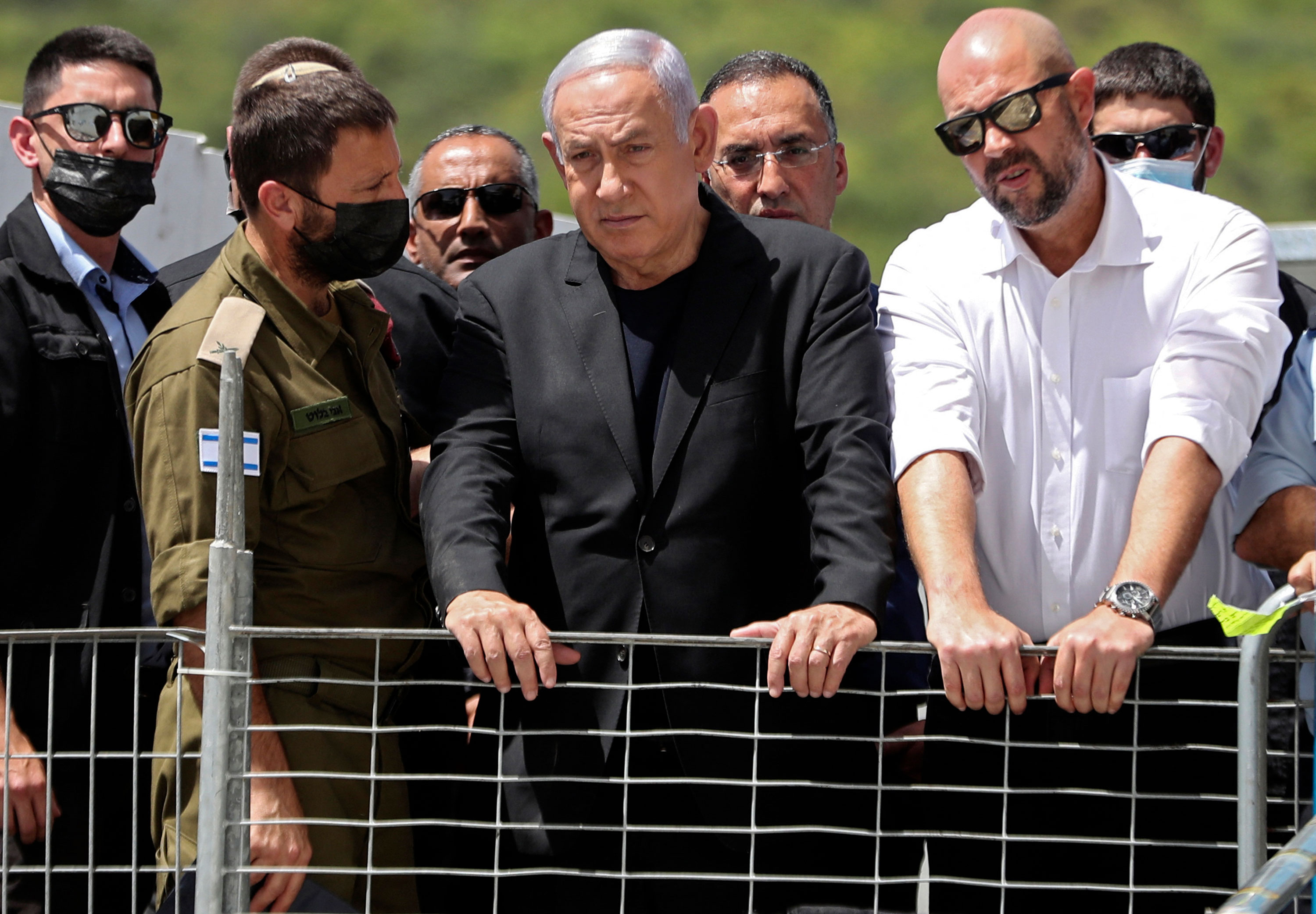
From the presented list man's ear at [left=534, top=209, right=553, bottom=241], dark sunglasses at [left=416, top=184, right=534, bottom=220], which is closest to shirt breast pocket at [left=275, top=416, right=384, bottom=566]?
dark sunglasses at [left=416, top=184, right=534, bottom=220]

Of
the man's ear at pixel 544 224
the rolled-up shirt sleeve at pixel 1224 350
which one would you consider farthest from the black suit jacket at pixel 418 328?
the rolled-up shirt sleeve at pixel 1224 350

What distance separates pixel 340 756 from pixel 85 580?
781 millimetres

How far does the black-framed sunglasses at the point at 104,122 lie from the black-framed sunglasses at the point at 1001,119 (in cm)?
191

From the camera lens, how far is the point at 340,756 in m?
2.73

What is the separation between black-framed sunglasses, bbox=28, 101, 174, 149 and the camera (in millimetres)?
3457

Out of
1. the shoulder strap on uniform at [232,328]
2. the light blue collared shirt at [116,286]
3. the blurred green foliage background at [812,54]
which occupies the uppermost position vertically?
the blurred green foliage background at [812,54]

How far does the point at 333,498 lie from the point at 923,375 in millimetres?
1129

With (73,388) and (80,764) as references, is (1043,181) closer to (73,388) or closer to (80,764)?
(73,388)

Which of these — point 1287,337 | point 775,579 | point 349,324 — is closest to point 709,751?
point 775,579

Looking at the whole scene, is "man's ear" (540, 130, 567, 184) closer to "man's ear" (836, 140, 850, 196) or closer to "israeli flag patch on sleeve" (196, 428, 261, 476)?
"israeli flag patch on sleeve" (196, 428, 261, 476)

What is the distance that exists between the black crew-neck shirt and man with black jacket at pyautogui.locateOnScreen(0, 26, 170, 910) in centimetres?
115

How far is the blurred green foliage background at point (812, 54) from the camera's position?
91.0ft

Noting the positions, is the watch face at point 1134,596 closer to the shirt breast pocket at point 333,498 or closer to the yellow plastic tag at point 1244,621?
the yellow plastic tag at point 1244,621

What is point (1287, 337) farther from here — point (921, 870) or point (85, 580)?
point (85, 580)
